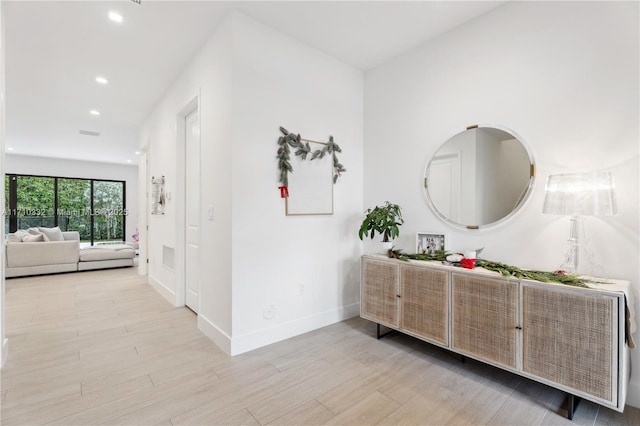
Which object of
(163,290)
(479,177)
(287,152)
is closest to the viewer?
(479,177)

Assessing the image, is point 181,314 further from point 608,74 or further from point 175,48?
point 608,74

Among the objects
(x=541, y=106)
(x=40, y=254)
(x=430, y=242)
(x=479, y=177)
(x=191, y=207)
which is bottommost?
(x=40, y=254)

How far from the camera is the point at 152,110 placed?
4730 mm

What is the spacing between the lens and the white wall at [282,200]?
2.52 m

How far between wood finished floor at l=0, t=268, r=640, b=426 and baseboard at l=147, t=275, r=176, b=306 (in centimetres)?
66

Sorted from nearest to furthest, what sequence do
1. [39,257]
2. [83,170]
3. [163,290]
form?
[163,290]
[39,257]
[83,170]

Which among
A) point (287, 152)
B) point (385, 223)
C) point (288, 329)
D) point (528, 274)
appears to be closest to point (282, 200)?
point (287, 152)

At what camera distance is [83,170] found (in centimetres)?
890

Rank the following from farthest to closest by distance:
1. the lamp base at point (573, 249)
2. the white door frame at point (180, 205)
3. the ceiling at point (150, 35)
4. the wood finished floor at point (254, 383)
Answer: the white door frame at point (180, 205) < the ceiling at point (150, 35) < the lamp base at point (573, 249) < the wood finished floor at point (254, 383)

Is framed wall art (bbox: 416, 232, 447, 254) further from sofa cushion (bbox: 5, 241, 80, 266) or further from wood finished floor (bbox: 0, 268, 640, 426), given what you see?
sofa cushion (bbox: 5, 241, 80, 266)

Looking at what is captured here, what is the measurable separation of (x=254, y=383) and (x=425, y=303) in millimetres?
1412

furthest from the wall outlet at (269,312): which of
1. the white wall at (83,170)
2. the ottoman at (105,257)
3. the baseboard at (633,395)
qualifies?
the white wall at (83,170)

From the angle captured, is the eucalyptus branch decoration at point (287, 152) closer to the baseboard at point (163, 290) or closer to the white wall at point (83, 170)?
the baseboard at point (163, 290)

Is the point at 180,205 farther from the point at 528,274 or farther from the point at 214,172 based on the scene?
the point at 528,274
